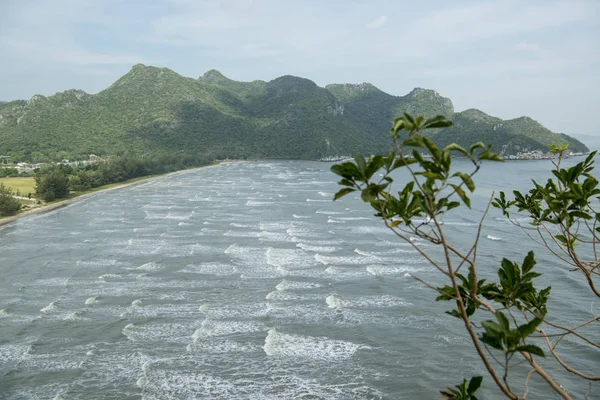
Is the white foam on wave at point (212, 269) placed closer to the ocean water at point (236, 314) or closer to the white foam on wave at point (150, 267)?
the ocean water at point (236, 314)

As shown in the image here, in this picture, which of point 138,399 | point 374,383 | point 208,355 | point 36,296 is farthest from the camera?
point 36,296

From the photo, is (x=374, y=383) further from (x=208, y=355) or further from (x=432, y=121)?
(x=432, y=121)

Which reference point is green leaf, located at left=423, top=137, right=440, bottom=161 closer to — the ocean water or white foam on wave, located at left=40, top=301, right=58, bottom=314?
the ocean water

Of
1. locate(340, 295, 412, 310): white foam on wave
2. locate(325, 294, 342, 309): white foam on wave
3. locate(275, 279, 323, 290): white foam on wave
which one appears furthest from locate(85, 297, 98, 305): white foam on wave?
locate(340, 295, 412, 310): white foam on wave

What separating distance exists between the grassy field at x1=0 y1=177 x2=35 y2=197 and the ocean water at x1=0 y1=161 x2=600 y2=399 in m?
25.3

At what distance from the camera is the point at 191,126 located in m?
155

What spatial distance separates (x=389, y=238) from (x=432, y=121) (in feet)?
108

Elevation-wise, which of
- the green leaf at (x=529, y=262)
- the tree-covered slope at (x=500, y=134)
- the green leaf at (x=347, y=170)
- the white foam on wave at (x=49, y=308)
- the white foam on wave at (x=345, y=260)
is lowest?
the white foam on wave at (x=49, y=308)

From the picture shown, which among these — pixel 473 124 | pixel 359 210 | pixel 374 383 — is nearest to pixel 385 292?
pixel 374 383

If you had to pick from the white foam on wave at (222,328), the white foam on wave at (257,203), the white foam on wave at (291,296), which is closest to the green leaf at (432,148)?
the white foam on wave at (222,328)

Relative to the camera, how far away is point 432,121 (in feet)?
11.7

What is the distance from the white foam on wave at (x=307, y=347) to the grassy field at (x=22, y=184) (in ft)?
169

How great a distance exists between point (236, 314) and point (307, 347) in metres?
4.20

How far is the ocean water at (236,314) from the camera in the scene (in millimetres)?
15102
